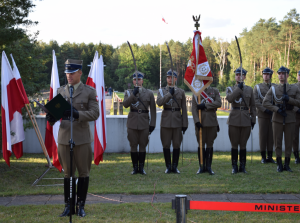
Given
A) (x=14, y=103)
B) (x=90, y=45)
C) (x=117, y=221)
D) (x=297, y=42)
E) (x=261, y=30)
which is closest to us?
(x=117, y=221)

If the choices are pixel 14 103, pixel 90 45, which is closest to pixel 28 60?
pixel 14 103

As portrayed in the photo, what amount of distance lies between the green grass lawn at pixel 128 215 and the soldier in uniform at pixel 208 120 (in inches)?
99.4

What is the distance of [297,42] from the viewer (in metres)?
45.3

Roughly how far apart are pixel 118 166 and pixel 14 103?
2988 mm

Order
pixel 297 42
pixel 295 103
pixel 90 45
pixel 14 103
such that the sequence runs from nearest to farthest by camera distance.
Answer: pixel 14 103 → pixel 295 103 → pixel 297 42 → pixel 90 45

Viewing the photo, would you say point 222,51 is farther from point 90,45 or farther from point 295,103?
point 295,103

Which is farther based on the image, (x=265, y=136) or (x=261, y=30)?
(x=261, y=30)

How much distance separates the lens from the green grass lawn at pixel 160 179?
19.0 feet

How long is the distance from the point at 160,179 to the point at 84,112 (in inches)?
113

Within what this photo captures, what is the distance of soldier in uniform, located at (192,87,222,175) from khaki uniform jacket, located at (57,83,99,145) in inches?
122

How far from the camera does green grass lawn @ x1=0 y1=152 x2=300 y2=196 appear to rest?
5777 millimetres

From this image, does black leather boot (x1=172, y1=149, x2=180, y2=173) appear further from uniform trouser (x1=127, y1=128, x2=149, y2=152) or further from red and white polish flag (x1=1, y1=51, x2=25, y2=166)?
red and white polish flag (x1=1, y1=51, x2=25, y2=166)

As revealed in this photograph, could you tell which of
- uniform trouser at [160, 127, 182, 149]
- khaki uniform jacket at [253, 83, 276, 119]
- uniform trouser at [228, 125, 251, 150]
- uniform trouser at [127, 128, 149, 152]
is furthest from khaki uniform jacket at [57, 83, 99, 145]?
khaki uniform jacket at [253, 83, 276, 119]

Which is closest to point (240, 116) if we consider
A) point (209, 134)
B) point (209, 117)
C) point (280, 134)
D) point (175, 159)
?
point (209, 117)
